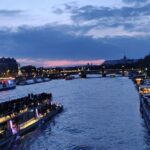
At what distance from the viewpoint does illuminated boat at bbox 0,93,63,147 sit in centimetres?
2706

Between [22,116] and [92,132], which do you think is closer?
[92,132]

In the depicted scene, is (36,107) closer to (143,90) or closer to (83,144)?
(83,144)

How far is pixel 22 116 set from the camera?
1271 inches

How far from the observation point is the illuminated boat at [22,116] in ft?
88.8

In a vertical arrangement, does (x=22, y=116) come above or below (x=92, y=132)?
above

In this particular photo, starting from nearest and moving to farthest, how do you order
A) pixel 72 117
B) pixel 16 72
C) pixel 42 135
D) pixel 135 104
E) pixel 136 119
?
pixel 42 135, pixel 136 119, pixel 72 117, pixel 135 104, pixel 16 72

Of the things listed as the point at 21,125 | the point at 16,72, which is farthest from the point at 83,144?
the point at 16,72

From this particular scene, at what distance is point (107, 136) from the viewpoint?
1160 inches

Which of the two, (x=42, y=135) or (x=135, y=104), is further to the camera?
(x=135, y=104)

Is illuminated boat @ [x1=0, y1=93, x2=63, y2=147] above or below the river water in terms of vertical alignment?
above

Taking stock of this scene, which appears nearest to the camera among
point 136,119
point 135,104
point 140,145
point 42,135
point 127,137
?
point 140,145

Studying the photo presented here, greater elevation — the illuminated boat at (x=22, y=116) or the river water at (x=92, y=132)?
the illuminated boat at (x=22, y=116)

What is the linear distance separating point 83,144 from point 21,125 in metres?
5.16

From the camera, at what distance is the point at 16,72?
15262cm
